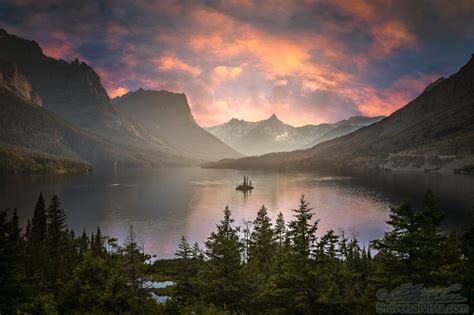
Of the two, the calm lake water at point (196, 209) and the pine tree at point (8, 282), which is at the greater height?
the pine tree at point (8, 282)

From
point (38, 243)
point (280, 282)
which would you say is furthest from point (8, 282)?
point (38, 243)

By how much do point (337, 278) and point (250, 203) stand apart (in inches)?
5409

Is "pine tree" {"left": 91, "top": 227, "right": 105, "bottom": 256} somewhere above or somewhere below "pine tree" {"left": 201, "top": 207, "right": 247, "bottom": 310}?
below

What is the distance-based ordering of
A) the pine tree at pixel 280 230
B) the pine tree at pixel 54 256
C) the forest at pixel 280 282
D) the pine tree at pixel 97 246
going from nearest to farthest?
1. the forest at pixel 280 282
2. the pine tree at pixel 97 246
3. the pine tree at pixel 54 256
4. the pine tree at pixel 280 230

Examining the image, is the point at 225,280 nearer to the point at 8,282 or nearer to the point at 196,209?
the point at 8,282

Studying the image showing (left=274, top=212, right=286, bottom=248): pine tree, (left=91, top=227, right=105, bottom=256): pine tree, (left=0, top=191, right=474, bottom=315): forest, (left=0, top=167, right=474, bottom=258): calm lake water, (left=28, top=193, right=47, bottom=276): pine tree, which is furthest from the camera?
(left=0, top=167, right=474, bottom=258): calm lake water

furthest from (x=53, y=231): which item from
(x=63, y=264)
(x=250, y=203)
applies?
(x=250, y=203)

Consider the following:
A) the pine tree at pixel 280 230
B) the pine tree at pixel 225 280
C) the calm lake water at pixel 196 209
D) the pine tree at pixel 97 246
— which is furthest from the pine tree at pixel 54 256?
the pine tree at pixel 280 230

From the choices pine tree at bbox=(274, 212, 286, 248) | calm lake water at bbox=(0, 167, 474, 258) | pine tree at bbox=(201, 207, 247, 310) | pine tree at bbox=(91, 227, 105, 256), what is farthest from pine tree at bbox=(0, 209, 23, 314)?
calm lake water at bbox=(0, 167, 474, 258)

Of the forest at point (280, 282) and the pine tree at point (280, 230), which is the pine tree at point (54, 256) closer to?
the forest at point (280, 282)

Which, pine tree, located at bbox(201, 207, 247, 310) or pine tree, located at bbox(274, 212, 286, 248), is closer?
pine tree, located at bbox(201, 207, 247, 310)

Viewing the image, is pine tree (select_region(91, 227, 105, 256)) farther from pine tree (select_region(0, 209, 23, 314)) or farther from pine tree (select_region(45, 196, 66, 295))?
pine tree (select_region(0, 209, 23, 314))

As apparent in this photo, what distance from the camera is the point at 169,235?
104688 millimetres

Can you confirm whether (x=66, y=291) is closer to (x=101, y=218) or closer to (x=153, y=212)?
(x=101, y=218)
